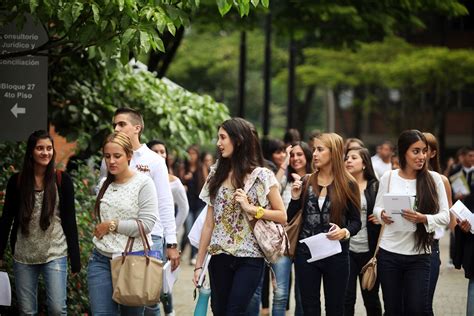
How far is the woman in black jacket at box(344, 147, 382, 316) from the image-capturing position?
9.91m

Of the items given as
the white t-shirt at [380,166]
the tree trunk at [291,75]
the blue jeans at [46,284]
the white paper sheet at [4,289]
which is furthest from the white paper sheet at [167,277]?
the tree trunk at [291,75]

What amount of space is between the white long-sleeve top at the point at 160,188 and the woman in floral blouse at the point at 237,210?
701 millimetres

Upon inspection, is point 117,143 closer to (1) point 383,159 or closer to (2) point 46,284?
(2) point 46,284

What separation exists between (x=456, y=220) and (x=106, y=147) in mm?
3285

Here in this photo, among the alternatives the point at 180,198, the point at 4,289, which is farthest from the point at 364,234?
the point at 4,289

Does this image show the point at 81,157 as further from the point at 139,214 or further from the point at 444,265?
the point at 444,265

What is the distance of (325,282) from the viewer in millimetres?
8438

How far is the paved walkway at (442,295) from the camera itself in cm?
1255

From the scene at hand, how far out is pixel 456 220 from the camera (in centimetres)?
935

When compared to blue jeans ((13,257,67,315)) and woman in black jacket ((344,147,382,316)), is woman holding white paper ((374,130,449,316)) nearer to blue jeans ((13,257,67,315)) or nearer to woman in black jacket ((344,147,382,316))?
woman in black jacket ((344,147,382,316))

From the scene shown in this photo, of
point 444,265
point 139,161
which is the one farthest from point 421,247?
point 444,265

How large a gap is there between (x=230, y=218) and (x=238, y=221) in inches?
2.4

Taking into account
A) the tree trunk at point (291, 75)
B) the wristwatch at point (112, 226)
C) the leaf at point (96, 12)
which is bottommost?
the wristwatch at point (112, 226)

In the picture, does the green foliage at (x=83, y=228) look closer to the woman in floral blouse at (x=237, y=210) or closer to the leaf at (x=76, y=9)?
the woman in floral blouse at (x=237, y=210)
